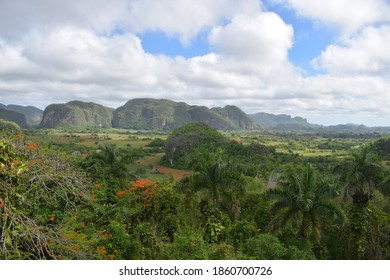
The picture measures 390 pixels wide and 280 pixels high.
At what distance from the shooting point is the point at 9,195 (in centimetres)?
541

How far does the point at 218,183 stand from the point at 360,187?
740 cm

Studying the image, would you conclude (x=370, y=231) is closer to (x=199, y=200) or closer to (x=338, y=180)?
(x=338, y=180)

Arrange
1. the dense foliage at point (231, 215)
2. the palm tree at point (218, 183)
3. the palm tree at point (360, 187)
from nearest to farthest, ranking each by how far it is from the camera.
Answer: the dense foliage at point (231, 215)
the palm tree at point (218, 183)
the palm tree at point (360, 187)

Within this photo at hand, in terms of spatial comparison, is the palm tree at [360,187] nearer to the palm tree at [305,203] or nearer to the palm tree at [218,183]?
the palm tree at [305,203]

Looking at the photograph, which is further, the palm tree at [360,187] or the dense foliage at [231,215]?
the palm tree at [360,187]

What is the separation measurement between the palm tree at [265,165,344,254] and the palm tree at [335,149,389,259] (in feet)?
10.0

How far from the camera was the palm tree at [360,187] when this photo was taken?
15.0 meters

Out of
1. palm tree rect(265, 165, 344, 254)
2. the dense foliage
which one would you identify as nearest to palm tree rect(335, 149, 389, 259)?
the dense foliage

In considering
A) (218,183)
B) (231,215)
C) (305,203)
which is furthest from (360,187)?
(218,183)

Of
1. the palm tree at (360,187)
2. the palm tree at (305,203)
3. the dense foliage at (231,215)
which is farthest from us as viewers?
the palm tree at (360,187)

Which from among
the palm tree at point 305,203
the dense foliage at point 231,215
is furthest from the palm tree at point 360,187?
the palm tree at point 305,203

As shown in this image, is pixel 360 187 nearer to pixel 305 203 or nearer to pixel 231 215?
pixel 305 203

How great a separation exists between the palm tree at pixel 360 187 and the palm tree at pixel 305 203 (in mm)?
3054

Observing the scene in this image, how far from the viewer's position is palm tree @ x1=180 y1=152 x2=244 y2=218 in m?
14.1
